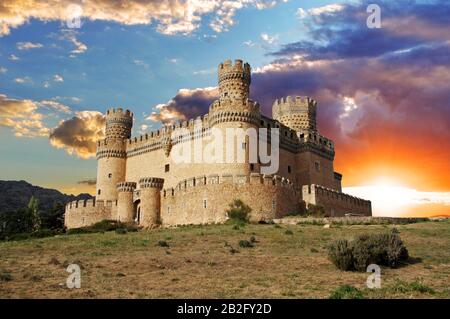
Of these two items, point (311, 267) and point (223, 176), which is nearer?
point (311, 267)

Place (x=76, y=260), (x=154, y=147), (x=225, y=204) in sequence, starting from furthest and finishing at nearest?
(x=154, y=147) < (x=225, y=204) < (x=76, y=260)

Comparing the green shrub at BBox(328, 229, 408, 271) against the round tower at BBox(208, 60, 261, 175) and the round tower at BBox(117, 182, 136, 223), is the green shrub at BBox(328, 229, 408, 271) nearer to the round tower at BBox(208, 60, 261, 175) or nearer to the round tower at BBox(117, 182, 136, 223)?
the round tower at BBox(208, 60, 261, 175)

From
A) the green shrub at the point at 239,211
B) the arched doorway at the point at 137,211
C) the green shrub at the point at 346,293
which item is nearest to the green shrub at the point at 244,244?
the green shrub at the point at 346,293

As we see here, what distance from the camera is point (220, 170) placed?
46.2 m

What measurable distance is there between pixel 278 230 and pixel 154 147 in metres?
28.5

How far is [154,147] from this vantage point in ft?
196

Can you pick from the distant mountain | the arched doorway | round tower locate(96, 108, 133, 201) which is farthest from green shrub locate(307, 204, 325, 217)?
the distant mountain

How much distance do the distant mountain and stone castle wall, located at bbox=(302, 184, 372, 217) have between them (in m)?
74.3

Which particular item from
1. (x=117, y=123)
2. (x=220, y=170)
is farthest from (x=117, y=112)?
(x=220, y=170)

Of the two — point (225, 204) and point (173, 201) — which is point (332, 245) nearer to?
point (225, 204)
